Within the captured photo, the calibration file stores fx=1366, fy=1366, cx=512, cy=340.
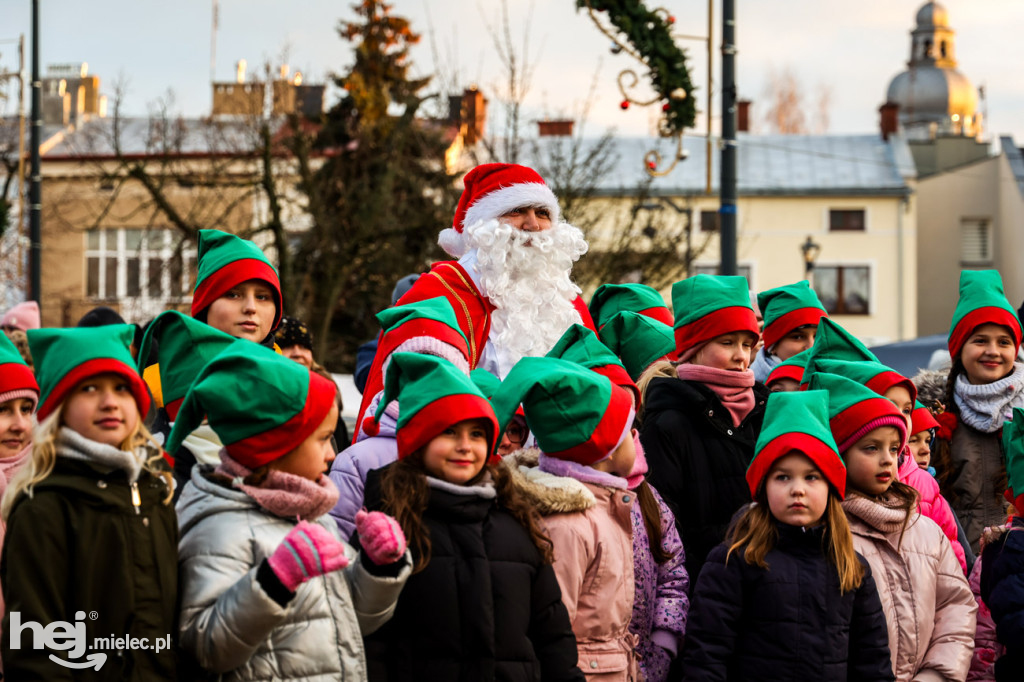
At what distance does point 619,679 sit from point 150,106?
72.6 ft

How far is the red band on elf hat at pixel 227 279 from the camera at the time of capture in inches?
218

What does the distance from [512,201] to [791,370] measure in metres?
1.60

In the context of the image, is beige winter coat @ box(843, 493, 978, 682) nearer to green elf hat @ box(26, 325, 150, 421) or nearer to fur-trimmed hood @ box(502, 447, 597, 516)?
fur-trimmed hood @ box(502, 447, 597, 516)

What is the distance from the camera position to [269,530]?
12.8ft

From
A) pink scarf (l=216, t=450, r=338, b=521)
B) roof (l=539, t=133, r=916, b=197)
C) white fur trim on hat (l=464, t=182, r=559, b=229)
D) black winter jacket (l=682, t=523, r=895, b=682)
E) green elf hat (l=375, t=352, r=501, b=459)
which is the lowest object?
black winter jacket (l=682, t=523, r=895, b=682)

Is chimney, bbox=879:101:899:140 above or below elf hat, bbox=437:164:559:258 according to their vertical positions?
above

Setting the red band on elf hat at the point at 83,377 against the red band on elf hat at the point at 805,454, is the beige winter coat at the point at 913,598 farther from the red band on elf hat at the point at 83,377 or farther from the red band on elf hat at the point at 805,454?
the red band on elf hat at the point at 83,377

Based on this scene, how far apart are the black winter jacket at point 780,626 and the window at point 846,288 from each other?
42.0 metres

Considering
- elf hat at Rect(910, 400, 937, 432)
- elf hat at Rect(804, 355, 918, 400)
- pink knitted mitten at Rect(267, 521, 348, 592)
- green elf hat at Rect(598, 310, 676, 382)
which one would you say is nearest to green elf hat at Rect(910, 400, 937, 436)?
elf hat at Rect(910, 400, 937, 432)

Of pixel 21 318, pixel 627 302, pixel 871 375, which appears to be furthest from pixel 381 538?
pixel 21 318

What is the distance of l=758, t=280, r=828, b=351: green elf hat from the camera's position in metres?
7.04

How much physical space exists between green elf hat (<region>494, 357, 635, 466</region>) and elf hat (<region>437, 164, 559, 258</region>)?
210cm

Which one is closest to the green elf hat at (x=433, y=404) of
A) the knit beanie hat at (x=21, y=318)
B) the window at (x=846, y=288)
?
the knit beanie hat at (x=21, y=318)

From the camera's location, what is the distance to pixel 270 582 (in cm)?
360
